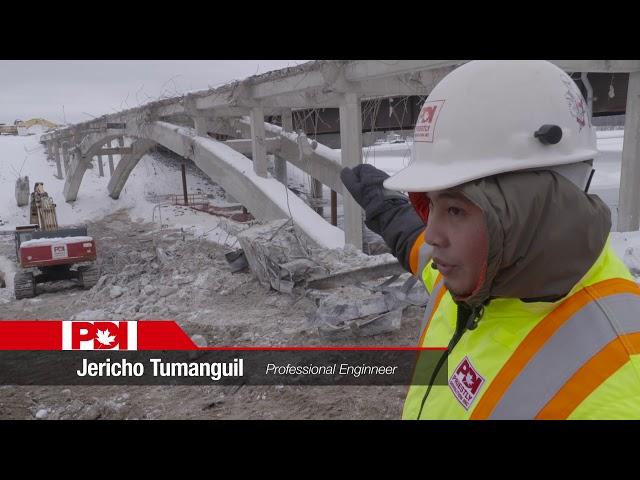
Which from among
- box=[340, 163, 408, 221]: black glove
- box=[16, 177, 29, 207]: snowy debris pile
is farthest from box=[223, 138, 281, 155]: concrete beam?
box=[16, 177, 29, 207]: snowy debris pile

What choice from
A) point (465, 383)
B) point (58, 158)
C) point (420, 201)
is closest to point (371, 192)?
point (420, 201)

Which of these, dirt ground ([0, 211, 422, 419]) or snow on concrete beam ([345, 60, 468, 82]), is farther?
snow on concrete beam ([345, 60, 468, 82])

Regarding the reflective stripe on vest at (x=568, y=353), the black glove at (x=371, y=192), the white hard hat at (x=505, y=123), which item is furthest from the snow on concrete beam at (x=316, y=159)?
the reflective stripe on vest at (x=568, y=353)

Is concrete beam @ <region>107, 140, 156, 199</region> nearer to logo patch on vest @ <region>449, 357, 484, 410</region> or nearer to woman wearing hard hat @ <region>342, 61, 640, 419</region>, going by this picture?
woman wearing hard hat @ <region>342, 61, 640, 419</region>

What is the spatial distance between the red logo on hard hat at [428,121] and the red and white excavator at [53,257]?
11985 millimetres

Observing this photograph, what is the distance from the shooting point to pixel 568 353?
1193mm

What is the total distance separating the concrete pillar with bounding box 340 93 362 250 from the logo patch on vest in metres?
8.18

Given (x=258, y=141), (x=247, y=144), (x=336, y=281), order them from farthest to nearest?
(x=247, y=144)
(x=258, y=141)
(x=336, y=281)

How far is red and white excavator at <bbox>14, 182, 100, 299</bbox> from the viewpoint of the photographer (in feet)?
37.4

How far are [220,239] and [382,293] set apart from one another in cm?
743

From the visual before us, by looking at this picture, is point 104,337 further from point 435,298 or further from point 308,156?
point 308,156

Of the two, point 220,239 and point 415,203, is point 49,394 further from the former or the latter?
point 220,239

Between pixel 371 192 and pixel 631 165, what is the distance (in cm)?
1048

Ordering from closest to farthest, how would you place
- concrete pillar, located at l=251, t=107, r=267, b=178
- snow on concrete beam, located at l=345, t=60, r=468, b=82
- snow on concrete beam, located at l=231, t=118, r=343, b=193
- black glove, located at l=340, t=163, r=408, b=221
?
black glove, located at l=340, t=163, r=408, b=221
snow on concrete beam, located at l=345, t=60, r=468, b=82
concrete pillar, located at l=251, t=107, r=267, b=178
snow on concrete beam, located at l=231, t=118, r=343, b=193
